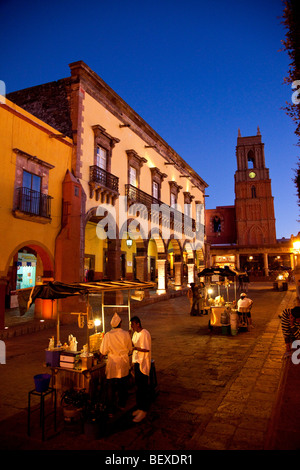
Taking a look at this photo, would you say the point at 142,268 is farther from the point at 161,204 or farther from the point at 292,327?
the point at 292,327

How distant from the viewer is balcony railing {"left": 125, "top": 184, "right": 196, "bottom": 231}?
17.8 metres

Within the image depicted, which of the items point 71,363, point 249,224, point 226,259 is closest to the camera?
point 71,363

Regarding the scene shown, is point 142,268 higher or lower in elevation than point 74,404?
higher

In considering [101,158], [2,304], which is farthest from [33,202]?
[101,158]

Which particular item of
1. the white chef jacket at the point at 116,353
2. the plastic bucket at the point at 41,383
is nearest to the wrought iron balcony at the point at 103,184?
the white chef jacket at the point at 116,353

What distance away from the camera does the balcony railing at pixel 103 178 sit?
1415 centimetres

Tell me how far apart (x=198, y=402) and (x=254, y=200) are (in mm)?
48709

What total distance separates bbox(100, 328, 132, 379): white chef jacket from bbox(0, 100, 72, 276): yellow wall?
6823mm

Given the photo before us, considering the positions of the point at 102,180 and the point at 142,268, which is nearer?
the point at 102,180

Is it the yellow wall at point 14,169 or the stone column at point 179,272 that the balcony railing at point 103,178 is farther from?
the stone column at point 179,272

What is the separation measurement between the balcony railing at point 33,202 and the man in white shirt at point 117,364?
24.7ft

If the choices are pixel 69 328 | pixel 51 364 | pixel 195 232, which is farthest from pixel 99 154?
pixel 195 232

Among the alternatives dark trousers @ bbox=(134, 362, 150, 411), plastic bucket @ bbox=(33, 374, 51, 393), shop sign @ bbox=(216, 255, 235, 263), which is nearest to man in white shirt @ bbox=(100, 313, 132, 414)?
dark trousers @ bbox=(134, 362, 150, 411)

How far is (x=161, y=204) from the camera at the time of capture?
72.8 feet
